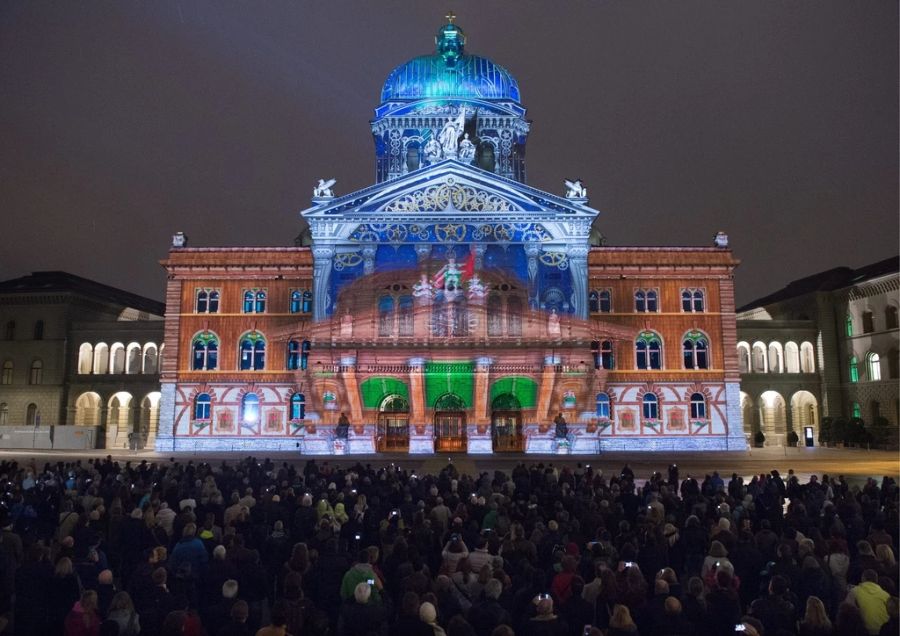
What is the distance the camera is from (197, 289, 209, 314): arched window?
194 ft

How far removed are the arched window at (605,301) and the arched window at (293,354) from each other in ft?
74.7

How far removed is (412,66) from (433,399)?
Answer: 30999 millimetres

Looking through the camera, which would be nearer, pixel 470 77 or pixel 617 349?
pixel 617 349

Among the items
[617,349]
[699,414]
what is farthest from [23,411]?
[699,414]

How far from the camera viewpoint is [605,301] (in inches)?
2325

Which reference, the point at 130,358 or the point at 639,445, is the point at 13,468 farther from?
the point at 130,358

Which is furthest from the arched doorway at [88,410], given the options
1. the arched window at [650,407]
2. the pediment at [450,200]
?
the arched window at [650,407]

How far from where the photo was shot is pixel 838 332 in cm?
6844

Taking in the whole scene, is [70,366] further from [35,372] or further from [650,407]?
[650,407]

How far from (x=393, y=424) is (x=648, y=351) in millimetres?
19507

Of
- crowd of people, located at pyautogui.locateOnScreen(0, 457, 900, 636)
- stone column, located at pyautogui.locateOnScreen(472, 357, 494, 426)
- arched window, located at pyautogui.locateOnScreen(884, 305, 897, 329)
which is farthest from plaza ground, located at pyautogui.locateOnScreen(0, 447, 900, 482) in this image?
crowd of people, located at pyautogui.locateOnScreen(0, 457, 900, 636)

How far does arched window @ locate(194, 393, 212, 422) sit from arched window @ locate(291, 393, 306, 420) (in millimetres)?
6115

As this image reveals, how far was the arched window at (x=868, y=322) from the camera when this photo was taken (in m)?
65.0

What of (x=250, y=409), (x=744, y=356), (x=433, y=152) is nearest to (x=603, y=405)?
(x=744, y=356)
